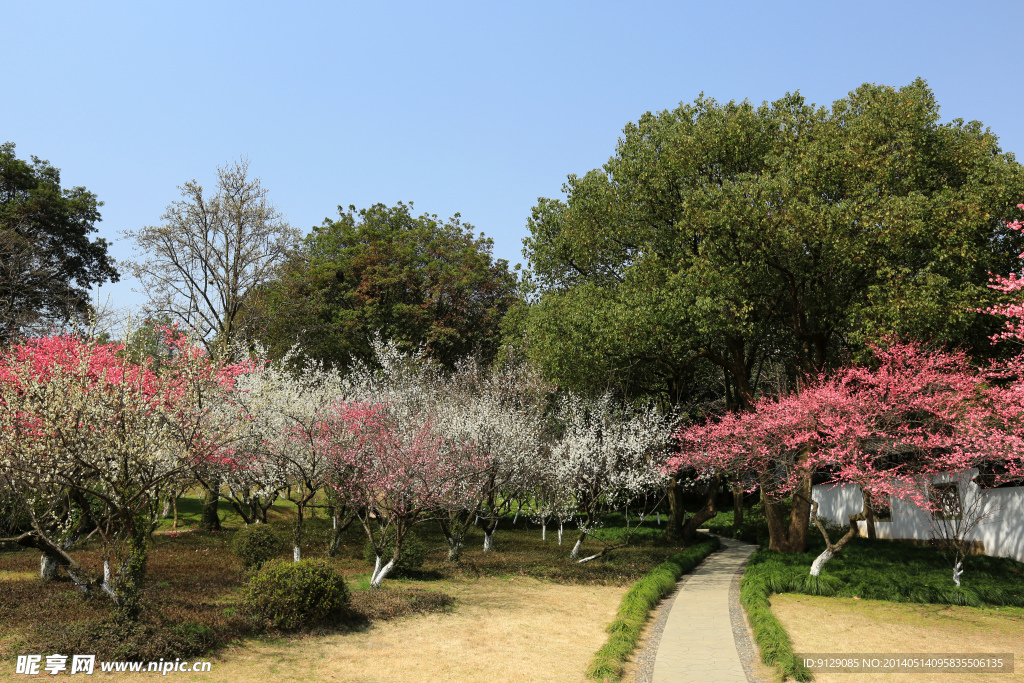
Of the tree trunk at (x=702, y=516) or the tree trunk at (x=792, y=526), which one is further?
the tree trunk at (x=702, y=516)

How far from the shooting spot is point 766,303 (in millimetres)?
21906

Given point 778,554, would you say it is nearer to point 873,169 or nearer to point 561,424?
point 561,424

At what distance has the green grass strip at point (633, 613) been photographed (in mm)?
10336

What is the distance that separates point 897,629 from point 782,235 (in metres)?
10.3

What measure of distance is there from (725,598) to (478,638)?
7701 millimetres

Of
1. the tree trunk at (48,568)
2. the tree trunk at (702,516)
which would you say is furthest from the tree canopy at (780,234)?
the tree trunk at (48,568)

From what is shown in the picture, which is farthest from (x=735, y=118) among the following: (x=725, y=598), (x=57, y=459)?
(x=57, y=459)

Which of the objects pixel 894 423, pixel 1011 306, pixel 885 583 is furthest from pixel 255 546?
pixel 1011 306

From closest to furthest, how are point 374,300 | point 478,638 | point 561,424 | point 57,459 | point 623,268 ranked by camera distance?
point 57,459
point 478,638
point 623,268
point 561,424
point 374,300

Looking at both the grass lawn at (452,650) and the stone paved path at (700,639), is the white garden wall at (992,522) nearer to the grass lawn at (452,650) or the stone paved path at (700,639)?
the stone paved path at (700,639)

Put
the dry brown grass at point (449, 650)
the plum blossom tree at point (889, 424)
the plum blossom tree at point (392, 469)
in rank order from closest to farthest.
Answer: the dry brown grass at point (449, 650)
the plum blossom tree at point (392, 469)
the plum blossom tree at point (889, 424)

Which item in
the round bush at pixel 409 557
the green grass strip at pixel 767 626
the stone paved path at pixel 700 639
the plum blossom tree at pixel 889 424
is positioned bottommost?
A: the stone paved path at pixel 700 639

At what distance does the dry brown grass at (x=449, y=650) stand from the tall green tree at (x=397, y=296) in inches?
879

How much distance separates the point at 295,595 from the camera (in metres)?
11.7
